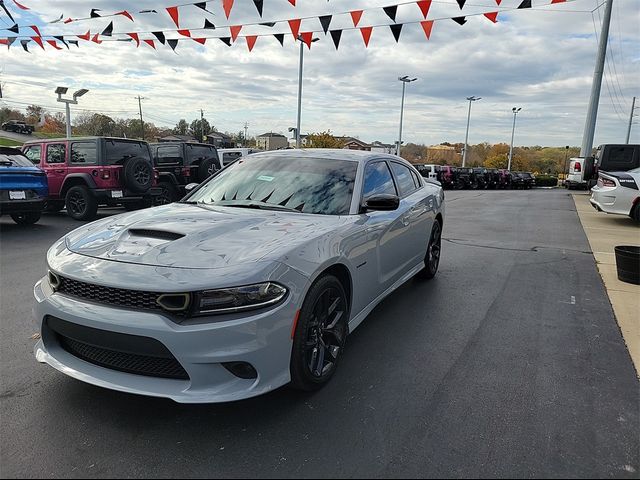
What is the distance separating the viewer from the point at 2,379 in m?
2.95

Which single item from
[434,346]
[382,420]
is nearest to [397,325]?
[434,346]

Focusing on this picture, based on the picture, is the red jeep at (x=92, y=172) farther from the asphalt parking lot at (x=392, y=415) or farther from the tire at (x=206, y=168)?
the asphalt parking lot at (x=392, y=415)

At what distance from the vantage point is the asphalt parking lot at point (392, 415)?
2.21 meters

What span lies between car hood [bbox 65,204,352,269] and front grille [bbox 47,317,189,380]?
1.36ft

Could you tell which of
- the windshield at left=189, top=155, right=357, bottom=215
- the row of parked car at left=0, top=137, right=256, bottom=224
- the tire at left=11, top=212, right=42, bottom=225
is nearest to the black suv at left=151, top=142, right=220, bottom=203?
the row of parked car at left=0, top=137, right=256, bottom=224

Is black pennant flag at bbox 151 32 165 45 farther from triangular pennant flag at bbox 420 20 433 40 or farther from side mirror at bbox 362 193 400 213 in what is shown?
side mirror at bbox 362 193 400 213

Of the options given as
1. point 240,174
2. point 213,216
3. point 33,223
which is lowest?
point 33,223

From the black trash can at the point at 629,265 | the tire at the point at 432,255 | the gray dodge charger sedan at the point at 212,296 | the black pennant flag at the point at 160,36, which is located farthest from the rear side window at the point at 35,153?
the black trash can at the point at 629,265

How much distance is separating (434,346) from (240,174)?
7.54ft

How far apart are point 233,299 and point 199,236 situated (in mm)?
622

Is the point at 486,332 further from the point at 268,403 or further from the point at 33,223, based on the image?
the point at 33,223

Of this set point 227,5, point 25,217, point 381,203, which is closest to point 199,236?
point 381,203

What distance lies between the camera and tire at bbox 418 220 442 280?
18.1 ft

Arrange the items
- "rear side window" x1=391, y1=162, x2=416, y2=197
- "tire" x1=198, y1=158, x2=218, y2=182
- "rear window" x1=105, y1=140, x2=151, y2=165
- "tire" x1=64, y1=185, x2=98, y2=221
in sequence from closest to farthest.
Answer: "rear side window" x1=391, y1=162, x2=416, y2=197, "tire" x1=64, y1=185, x2=98, y2=221, "rear window" x1=105, y1=140, x2=151, y2=165, "tire" x1=198, y1=158, x2=218, y2=182
